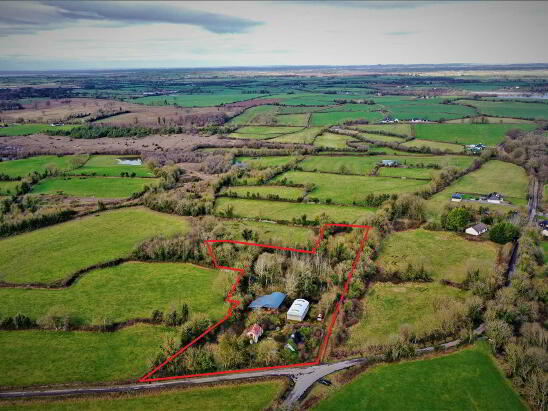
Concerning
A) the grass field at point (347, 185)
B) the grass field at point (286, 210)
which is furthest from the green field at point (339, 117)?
the grass field at point (286, 210)

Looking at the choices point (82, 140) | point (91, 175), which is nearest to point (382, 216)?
point (91, 175)

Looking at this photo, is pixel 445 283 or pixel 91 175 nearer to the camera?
pixel 445 283

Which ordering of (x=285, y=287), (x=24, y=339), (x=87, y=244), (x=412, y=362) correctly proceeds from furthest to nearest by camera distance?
(x=87, y=244) → (x=285, y=287) → (x=24, y=339) → (x=412, y=362)

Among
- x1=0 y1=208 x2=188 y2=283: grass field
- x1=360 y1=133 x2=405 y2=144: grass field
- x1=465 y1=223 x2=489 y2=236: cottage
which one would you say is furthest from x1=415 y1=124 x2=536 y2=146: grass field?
x1=0 y1=208 x2=188 y2=283: grass field

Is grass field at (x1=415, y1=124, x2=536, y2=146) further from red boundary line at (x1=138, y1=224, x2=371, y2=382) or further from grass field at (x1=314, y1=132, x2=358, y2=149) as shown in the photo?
red boundary line at (x1=138, y1=224, x2=371, y2=382)

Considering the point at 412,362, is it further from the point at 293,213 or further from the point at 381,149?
the point at 381,149

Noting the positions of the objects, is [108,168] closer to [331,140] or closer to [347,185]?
[347,185]
